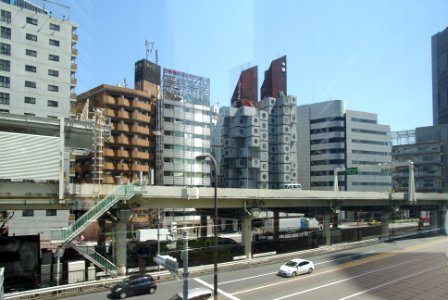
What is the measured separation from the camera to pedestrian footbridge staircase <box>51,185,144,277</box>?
21281mm

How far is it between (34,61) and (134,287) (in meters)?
37.2

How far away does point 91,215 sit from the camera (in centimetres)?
2197

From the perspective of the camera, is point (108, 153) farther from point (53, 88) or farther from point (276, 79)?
point (276, 79)

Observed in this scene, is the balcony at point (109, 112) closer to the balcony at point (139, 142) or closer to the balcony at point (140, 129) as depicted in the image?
the balcony at point (140, 129)

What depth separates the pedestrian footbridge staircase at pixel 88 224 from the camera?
69.8 feet

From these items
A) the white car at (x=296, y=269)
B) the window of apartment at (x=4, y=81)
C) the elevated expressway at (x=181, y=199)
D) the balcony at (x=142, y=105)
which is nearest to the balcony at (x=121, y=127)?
the balcony at (x=142, y=105)

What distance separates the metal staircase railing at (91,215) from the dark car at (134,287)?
397 centimetres

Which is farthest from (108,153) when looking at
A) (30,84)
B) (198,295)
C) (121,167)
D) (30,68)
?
(198,295)

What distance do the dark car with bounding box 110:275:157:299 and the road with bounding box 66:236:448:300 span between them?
49cm

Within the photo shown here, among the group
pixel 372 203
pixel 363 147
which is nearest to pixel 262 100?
pixel 363 147

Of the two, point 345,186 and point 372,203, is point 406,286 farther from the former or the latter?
point 345,186

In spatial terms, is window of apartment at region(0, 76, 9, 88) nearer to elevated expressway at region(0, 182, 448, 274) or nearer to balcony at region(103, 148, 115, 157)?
balcony at region(103, 148, 115, 157)

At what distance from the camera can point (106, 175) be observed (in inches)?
2174

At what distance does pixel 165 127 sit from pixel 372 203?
105 feet
